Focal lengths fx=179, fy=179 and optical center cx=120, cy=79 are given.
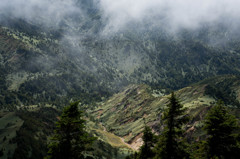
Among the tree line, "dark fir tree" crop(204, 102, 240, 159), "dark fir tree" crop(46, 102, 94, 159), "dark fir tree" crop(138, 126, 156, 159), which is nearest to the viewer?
"dark fir tree" crop(46, 102, 94, 159)

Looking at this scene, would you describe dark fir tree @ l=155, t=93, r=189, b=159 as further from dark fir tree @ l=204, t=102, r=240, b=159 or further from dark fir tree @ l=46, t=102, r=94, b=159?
dark fir tree @ l=46, t=102, r=94, b=159

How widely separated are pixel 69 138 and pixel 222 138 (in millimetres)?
19504

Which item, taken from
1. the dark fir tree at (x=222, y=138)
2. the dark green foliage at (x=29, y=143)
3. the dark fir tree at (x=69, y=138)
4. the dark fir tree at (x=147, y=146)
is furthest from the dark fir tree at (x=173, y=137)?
the dark green foliage at (x=29, y=143)

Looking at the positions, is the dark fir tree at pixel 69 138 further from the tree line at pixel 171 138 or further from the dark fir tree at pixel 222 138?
the dark fir tree at pixel 222 138

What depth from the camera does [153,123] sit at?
6048 inches

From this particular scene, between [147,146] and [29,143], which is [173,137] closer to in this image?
[147,146]

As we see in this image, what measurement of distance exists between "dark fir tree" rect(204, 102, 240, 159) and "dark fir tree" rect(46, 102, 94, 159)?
51.6 feet

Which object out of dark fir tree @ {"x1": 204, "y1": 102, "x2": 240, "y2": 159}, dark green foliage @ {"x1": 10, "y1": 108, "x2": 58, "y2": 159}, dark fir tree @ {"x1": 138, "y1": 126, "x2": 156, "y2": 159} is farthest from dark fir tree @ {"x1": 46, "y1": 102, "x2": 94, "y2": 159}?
dark green foliage @ {"x1": 10, "y1": 108, "x2": 58, "y2": 159}

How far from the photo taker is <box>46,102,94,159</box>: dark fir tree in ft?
68.0

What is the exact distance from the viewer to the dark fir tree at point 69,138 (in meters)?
20.7

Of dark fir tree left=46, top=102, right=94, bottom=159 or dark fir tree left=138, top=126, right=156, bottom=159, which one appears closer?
dark fir tree left=46, top=102, right=94, bottom=159

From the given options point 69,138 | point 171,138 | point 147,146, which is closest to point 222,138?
point 171,138

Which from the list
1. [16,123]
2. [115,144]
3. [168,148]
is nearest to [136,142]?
[115,144]

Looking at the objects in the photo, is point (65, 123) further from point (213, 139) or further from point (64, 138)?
point (213, 139)
